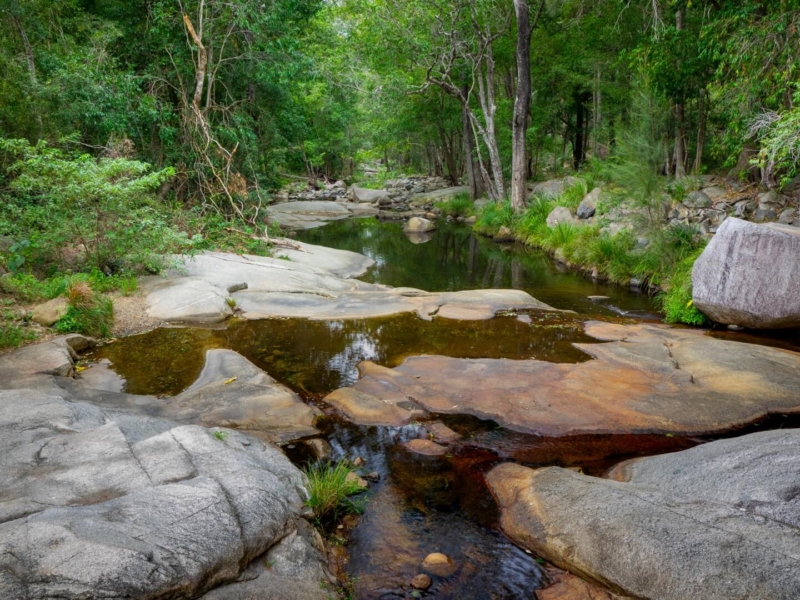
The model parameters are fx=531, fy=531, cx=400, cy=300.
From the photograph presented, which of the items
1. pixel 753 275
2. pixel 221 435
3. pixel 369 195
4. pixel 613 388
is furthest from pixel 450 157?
pixel 221 435

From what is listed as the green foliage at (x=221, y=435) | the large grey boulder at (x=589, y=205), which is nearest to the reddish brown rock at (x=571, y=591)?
the green foliage at (x=221, y=435)

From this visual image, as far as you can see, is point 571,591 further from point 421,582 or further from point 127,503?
point 127,503

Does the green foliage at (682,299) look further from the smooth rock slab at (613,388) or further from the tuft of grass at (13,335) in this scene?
the tuft of grass at (13,335)

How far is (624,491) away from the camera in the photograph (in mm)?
3820

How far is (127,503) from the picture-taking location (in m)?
3.19

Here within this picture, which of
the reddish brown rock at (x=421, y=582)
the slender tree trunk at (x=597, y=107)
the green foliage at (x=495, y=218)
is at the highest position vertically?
the slender tree trunk at (x=597, y=107)

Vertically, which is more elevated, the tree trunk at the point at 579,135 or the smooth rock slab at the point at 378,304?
the tree trunk at the point at 579,135

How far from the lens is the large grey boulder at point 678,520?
2.95m

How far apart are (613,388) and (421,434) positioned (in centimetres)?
230

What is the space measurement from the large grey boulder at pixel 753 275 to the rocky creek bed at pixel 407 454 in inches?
17.8

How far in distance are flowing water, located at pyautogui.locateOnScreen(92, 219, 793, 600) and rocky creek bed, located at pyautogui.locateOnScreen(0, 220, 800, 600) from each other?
23 millimetres

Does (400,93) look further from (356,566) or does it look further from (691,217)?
(356,566)

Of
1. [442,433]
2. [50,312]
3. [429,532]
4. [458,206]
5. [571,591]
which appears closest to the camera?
[571,591]

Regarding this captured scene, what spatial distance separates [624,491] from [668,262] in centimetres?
851
